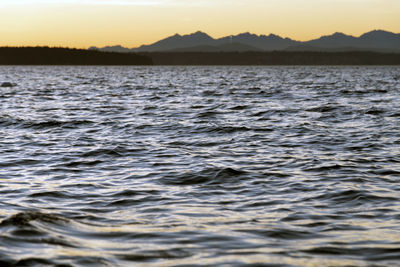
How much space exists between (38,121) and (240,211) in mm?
16864

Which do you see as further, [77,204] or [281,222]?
[77,204]

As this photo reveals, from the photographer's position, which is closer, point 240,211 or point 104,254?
point 104,254

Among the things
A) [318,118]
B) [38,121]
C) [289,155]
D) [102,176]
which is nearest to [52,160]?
[102,176]

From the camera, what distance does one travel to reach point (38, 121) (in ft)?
80.7

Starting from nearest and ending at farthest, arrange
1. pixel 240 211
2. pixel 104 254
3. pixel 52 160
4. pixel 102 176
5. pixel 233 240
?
1. pixel 104 254
2. pixel 233 240
3. pixel 240 211
4. pixel 102 176
5. pixel 52 160

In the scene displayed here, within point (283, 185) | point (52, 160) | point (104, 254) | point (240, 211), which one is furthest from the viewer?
point (52, 160)

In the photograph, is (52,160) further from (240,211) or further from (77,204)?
(240,211)

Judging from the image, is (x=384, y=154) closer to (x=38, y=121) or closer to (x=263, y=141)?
(x=263, y=141)

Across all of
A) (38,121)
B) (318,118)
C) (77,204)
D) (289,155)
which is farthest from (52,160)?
(318,118)

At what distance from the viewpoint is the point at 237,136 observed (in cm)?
1967

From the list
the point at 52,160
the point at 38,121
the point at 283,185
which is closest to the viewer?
the point at 283,185

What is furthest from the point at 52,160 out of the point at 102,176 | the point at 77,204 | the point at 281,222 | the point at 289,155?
the point at 281,222

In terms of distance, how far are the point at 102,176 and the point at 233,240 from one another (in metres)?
5.59

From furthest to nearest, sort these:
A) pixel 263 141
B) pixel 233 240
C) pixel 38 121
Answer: pixel 38 121, pixel 263 141, pixel 233 240
